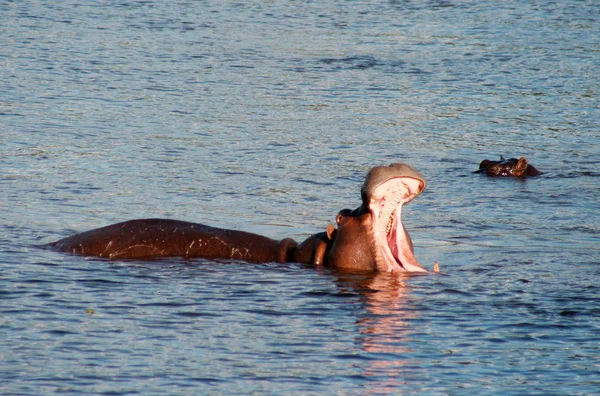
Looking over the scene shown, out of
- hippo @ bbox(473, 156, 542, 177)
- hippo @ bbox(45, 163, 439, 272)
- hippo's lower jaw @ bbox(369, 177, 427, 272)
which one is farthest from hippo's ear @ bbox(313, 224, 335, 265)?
hippo @ bbox(473, 156, 542, 177)

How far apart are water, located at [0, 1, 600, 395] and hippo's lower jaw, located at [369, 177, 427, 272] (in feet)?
0.66

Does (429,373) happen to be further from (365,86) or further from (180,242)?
(365,86)

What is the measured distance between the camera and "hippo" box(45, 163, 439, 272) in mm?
8328

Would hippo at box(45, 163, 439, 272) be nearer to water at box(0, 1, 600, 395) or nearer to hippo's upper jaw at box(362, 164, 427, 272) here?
hippo's upper jaw at box(362, 164, 427, 272)

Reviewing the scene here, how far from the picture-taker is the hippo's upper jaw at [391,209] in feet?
26.1

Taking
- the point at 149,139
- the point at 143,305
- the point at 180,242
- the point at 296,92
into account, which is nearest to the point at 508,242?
the point at 180,242

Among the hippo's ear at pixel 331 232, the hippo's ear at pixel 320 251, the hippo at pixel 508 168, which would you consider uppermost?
the hippo at pixel 508 168

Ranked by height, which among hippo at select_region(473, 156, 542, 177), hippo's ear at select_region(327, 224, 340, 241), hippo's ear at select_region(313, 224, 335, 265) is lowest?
hippo's ear at select_region(313, 224, 335, 265)

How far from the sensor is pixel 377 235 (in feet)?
27.4

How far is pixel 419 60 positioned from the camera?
781 inches

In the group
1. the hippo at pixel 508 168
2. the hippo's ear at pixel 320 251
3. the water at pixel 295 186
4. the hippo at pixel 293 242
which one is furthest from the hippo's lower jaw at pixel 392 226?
the hippo at pixel 508 168

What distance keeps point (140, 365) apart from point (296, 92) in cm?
1116

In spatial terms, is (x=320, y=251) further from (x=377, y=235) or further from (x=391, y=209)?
(x=391, y=209)

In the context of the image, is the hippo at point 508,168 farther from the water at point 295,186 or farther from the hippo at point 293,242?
the hippo at point 293,242
